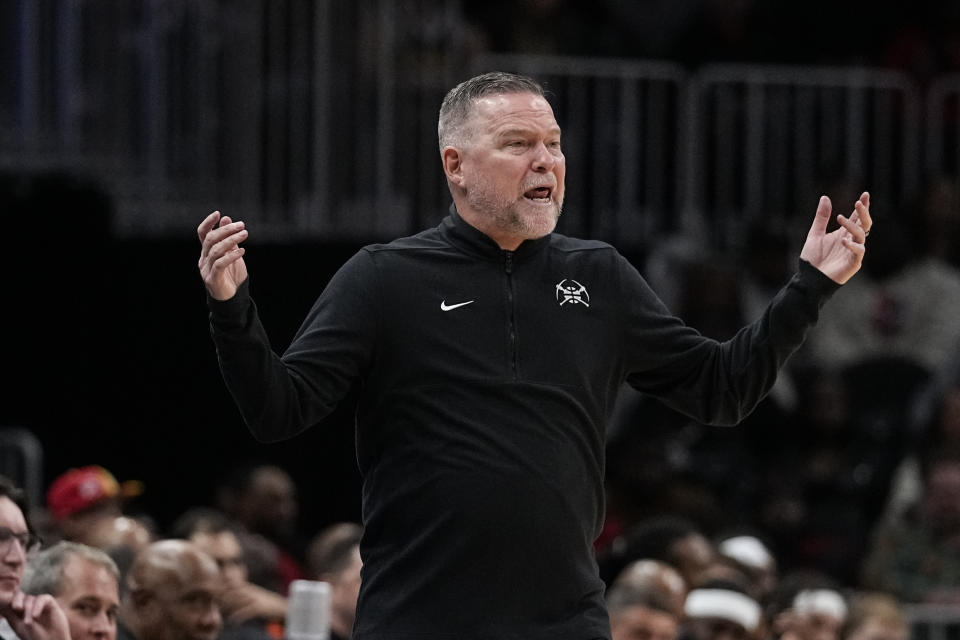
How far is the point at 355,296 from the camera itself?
4098 millimetres

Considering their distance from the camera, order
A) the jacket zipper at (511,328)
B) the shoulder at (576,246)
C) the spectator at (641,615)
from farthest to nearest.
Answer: the spectator at (641,615), the shoulder at (576,246), the jacket zipper at (511,328)

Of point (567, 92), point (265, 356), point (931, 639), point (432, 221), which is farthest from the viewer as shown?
point (567, 92)

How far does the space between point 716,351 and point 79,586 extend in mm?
2107

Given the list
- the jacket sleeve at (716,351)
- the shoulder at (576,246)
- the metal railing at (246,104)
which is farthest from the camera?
the metal railing at (246,104)

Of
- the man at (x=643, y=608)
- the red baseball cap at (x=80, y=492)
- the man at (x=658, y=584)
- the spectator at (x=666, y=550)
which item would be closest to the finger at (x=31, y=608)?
the man at (x=643, y=608)

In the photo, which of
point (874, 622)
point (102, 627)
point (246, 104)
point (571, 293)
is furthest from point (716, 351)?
point (246, 104)

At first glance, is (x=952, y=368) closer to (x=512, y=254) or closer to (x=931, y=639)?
(x=931, y=639)

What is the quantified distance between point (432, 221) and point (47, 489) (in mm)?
2509

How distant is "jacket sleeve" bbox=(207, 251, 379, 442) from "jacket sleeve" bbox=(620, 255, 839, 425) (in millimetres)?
597

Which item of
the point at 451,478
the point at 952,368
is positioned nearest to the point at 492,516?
the point at 451,478

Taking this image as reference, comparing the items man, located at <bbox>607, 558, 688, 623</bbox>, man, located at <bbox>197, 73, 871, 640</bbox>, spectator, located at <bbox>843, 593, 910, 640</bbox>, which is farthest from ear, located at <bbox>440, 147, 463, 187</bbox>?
spectator, located at <bbox>843, 593, 910, 640</bbox>

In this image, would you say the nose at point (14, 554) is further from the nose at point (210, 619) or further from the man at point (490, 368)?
the nose at point (210, 619)

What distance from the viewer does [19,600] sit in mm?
5008

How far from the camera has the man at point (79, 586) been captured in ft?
17.8
